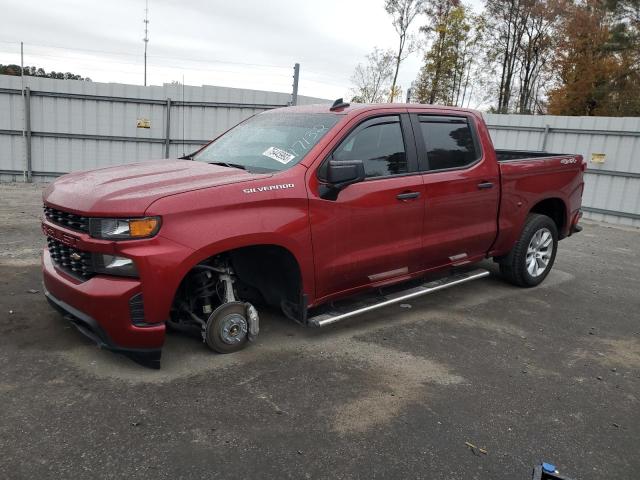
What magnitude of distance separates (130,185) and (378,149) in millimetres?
1999

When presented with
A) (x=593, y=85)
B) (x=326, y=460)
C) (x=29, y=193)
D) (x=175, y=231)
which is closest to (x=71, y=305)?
(x=175, y=231)

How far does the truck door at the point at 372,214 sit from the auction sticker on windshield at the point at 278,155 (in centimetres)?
25

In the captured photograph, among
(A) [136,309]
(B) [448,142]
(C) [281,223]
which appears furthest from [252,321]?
(B) [448,142]

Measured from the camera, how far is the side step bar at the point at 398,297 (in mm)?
4051

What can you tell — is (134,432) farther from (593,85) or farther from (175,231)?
(593,85)

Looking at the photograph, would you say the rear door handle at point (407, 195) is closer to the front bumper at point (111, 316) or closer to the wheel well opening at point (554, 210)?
the front bumper at point (111, 316)

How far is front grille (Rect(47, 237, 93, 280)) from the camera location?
3.40m

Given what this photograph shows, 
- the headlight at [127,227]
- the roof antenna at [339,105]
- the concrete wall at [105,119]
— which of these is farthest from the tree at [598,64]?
the headlight at [127,227]

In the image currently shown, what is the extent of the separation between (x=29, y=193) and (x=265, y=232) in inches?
367

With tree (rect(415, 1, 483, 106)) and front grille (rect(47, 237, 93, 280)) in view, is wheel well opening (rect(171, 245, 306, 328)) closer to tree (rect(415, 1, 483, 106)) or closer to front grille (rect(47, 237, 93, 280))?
front grille (rect(47, 237, 93, 280))

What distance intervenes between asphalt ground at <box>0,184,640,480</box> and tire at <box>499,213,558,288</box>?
0.85 meters

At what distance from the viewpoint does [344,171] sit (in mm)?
3859

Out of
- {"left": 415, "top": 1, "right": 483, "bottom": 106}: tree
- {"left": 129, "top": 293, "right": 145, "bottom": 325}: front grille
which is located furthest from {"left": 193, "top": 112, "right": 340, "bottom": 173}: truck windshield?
{"left": 415, "top": 1, "right": 483, "bottom": 106}: tree

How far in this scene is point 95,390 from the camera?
3.31 m
